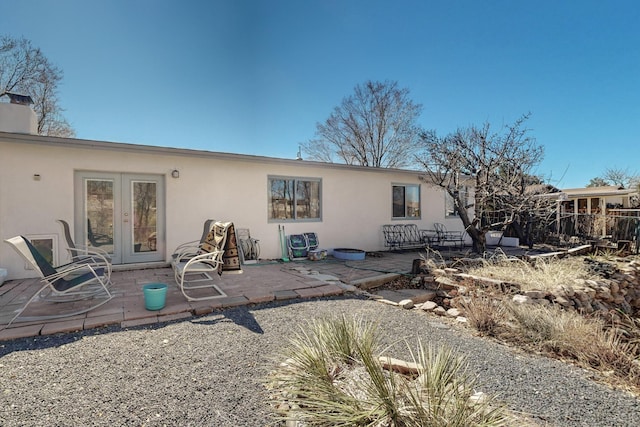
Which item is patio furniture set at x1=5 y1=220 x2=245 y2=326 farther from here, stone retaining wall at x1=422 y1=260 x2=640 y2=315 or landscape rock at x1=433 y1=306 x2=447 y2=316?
stone retaining wall at x1=422 y1=260 x2=640 y2=315

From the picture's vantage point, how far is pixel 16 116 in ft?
21.1

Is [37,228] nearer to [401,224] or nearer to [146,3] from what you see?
[146,3]

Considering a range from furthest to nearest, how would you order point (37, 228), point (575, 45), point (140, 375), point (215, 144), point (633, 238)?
point (215, 144)
point (633, 238)
point (575, 45)
point (37, 228)
point (140, 375)

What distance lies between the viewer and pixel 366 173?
30.3 ft

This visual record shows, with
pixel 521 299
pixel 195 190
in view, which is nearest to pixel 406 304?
pixel 521 299

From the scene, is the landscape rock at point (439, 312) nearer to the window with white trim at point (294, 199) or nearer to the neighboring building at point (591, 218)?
the window with white trim at point (294, 199)

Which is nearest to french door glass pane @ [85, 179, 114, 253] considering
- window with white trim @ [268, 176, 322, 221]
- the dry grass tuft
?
window with white trim @ [268, 176, 322, 221]

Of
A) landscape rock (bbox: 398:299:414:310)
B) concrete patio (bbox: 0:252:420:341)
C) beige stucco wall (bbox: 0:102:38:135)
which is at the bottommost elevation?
landscape rock (bbox: 398:299:414:310)

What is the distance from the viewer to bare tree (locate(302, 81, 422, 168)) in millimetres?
20875

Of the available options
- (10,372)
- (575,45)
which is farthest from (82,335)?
(575,45)

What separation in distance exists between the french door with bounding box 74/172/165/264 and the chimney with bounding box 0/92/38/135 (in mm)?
1904

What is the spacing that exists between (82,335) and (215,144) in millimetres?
11063

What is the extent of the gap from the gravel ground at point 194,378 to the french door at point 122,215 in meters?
3.56

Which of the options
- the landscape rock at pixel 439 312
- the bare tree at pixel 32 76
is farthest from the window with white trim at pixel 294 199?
the bare tree at pixel 32 76
